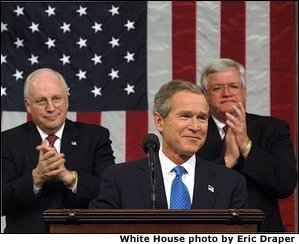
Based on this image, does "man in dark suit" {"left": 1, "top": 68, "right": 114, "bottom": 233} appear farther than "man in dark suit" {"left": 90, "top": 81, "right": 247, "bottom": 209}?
Yes

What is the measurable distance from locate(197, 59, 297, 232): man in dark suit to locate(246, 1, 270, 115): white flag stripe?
47.8 inches

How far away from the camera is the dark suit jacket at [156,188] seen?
4.30 meters

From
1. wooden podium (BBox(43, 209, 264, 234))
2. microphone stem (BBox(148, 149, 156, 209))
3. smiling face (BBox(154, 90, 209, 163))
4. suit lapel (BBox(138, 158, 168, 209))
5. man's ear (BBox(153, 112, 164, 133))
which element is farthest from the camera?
man's ear (BBox(153, 112, 164, 133))

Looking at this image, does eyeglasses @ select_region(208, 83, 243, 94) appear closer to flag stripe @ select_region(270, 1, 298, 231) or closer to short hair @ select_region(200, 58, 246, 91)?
short hair @ select_region(200, 58, 246, 91)

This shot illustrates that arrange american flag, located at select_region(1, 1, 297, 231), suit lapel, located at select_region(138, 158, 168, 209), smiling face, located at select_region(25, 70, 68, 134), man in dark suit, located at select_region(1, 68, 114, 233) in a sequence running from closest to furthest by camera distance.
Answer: suit lapel, located at select_region(138, 158, 168, 209) < man in dark suit, located at select_region(1, 68, 114, 233) < smiling face, located at select_region(25, 70, 68, 134) < american flag, located at select_region(1, 1, 297, 231)

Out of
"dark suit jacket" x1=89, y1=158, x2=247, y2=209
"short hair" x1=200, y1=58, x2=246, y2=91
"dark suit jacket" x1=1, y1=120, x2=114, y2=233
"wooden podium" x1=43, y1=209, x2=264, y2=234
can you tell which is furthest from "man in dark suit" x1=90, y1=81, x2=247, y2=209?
"short hair" x1=200, y1=58, x2=246, y2=91

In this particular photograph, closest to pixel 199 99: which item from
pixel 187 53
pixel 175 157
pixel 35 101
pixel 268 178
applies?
pixel 175 157

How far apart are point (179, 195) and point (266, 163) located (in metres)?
0.95

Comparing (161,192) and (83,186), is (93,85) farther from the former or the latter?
(161,192)

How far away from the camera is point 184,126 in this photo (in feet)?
14.4

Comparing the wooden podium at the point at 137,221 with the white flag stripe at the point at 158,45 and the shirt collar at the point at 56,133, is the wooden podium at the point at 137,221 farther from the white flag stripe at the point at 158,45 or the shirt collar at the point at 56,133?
the white flag stripe at the point at 158,45

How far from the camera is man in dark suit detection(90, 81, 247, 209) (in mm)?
4320

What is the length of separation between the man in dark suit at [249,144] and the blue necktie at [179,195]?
32.5 inches

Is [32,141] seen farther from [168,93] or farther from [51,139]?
[168,93]
